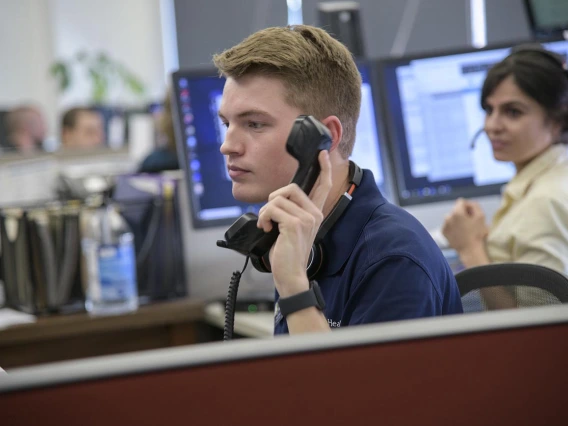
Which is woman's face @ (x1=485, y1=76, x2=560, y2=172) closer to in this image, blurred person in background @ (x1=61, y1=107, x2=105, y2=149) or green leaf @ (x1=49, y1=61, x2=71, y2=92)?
blurred person in background @ (x1=61, y1=107, x2=105, y2=149)

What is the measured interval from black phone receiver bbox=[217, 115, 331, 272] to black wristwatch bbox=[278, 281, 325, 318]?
116 mm

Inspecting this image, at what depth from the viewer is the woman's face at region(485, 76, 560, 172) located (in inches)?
75.5

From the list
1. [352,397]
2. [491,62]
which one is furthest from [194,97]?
[352,397]

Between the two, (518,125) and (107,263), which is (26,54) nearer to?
(107,263)

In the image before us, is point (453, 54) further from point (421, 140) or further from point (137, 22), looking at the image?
point (137, 22)

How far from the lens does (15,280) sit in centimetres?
222

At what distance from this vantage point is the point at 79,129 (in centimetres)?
547

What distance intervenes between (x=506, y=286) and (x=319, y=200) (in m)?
0.40

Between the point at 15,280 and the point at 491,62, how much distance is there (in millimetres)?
1471

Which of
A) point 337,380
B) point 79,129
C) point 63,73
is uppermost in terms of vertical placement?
point 63,73

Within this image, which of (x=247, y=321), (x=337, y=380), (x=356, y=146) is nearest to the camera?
(x=337, y=380)

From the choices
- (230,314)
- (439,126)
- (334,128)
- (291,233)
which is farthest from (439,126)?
(291,233)

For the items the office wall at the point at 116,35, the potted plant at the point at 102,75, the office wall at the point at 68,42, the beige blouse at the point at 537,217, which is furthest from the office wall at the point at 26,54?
the beige blouse at the point at 537,217

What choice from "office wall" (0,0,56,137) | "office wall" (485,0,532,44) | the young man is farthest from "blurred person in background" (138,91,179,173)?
"office wall" (0,0,56,137)
